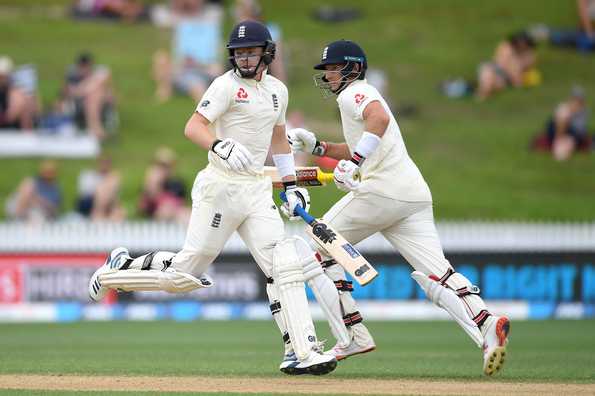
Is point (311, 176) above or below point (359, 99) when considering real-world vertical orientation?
below

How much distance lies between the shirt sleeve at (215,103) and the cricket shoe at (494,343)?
7.18 ft

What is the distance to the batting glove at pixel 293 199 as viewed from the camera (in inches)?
332

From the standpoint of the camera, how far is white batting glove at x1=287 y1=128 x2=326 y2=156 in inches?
360

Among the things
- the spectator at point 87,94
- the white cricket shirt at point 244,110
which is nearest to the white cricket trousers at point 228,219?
the white cricket shirt at point 244,110

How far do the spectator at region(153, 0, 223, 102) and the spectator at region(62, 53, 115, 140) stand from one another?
1872 millimetres

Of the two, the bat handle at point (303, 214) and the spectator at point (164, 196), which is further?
the spectator at point (164, 196)

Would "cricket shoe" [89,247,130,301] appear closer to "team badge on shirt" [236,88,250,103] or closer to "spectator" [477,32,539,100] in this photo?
"team badge on shirt" [236,88,250,103]

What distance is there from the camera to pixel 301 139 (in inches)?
361

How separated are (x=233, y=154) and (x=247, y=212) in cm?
53

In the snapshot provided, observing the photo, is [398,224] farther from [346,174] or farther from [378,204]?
[346,174]

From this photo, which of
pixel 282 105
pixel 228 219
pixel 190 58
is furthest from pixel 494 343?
pixel 190 58

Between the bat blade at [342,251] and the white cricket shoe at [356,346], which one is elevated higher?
the bat blade at [342,251]

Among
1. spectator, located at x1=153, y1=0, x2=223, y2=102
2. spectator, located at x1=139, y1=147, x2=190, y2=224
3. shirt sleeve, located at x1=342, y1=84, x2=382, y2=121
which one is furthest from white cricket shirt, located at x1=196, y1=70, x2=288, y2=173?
spectator, located at x1=153, y1=0, x2=223, y2=102

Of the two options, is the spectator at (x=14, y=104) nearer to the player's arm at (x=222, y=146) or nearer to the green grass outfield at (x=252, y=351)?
the green grass outfield at (x=252, y=351)
